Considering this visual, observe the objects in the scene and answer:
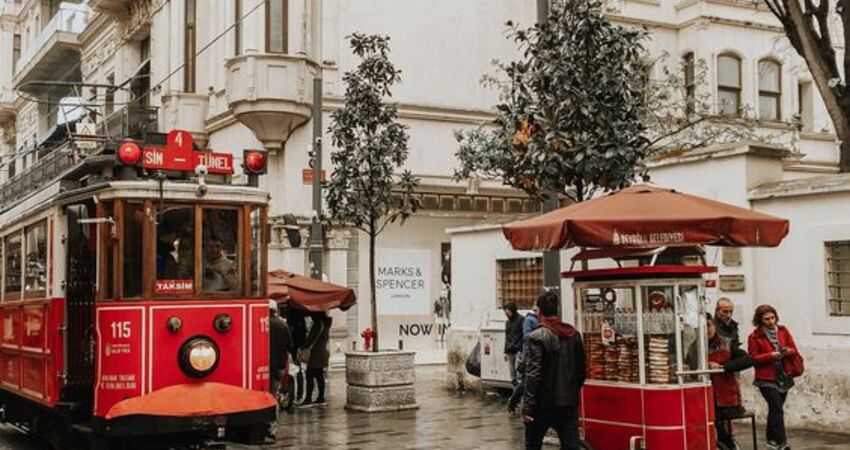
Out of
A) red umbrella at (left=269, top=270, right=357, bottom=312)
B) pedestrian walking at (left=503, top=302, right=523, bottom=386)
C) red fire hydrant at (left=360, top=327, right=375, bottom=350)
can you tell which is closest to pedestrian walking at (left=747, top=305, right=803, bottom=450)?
pedestrian walking at (left=503, top=302, right=523, bottom=386)

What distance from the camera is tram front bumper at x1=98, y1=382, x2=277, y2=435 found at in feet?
29.4

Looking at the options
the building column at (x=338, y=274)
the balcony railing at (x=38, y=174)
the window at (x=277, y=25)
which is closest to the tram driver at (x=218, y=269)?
the balcony railing at (x=38, y=174)

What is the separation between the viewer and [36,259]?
11.2 m

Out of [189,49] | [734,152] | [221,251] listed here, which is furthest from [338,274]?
[221,251]

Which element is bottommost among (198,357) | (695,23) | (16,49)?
(198,357)

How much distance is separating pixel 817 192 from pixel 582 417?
472 centimetres

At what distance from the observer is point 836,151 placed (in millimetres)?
29328

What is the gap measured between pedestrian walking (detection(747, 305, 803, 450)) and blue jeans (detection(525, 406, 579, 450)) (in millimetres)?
2550

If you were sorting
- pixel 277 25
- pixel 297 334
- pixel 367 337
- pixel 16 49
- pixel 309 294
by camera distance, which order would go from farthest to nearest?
pixel 16 49
pixel 277 25
pixel 367 337
pixel 297 334
pixel 309 294

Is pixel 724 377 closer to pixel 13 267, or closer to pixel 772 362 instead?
pixel 772 362

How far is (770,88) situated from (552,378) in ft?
74.4

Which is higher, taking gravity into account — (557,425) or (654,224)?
(654,224)

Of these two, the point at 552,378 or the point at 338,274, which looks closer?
the point at 552,378

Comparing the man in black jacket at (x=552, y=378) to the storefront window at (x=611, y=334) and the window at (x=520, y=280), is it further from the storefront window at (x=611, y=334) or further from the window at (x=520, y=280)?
the window at (x=520, y=280)
